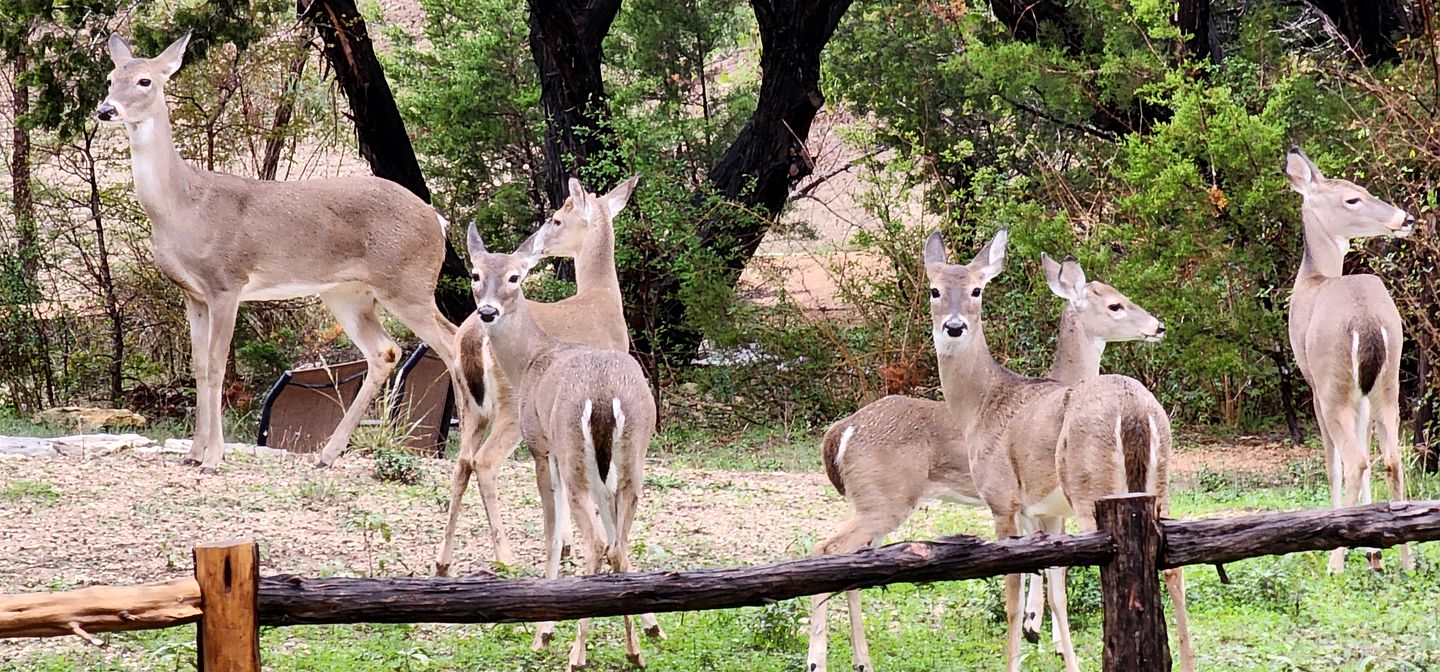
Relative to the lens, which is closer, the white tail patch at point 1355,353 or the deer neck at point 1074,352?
the deer neck at point 1074,352

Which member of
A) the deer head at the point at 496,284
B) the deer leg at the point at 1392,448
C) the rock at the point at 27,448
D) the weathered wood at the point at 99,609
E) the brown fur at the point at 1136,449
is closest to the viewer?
the weathered wood at the point at 99,609

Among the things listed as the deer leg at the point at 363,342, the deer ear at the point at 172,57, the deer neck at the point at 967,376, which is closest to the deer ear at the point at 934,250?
the deer neck at the point at 967,376

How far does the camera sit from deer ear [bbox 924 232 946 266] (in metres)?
7.39

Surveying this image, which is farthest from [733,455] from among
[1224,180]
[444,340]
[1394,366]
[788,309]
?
[1394,366]

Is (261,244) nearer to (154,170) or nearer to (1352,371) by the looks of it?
(154,170)

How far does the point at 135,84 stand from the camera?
9938 millimetres

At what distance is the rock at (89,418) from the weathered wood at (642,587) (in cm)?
932

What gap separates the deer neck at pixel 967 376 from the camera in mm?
6738

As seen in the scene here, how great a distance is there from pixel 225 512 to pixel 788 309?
21.1 ft

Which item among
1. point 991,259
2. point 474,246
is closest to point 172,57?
point 474,246

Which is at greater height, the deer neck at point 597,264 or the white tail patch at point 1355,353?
the deer neck at point 597,264

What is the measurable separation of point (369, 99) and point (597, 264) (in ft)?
18.4

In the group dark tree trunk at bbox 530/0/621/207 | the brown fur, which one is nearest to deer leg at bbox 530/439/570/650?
the brown fur

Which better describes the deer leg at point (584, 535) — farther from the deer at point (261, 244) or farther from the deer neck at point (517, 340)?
the deer at point (261, 244)
